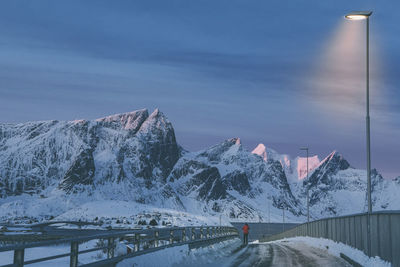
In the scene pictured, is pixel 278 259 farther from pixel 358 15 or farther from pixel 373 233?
pixel 358 15

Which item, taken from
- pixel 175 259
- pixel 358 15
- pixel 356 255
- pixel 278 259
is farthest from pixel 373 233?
pixel 358 15

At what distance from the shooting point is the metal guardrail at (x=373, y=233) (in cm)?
2037

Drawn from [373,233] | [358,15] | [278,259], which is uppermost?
[358,15]

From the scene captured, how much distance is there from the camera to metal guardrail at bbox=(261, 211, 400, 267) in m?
20.4

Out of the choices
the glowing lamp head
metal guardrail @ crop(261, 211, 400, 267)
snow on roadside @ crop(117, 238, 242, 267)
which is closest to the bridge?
metal guardrail @ crop(261, 211, 400, 267)

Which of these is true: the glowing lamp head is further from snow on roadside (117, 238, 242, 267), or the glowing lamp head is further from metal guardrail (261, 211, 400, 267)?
snow on roadside (117, 238, 242, 267)

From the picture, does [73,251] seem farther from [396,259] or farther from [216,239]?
[216,239]

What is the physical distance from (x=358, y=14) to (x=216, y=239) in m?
19.7

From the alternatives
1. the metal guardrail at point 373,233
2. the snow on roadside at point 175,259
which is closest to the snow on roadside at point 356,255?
the metal guardrail at point 373,233

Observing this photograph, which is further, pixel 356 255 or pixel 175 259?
pixel 356 255

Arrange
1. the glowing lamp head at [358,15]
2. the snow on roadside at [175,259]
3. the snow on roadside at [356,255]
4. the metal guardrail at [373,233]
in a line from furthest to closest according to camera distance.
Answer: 1. the glowing lamp head at [358,15]
2. the snow on roadside at [356,255]
3. the metal guardrail at [373,233]
4. the snow on roadside at [175,259]

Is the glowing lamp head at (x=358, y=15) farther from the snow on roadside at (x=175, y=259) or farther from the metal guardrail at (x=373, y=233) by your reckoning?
the snow on roadside at (x=175, y=259)

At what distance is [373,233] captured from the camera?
24484mm

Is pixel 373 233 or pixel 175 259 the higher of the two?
pixel 373 233
